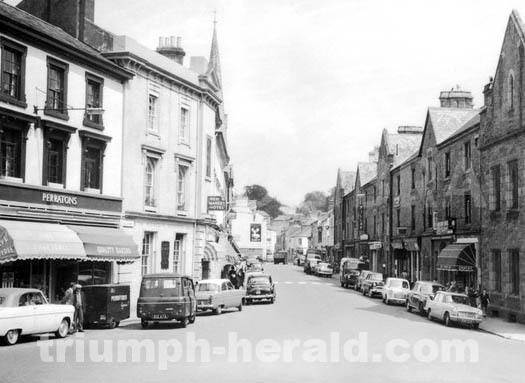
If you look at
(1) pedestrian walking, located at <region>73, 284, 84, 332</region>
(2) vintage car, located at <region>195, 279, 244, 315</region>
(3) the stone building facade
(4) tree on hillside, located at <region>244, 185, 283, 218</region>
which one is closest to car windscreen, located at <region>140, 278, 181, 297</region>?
(1) pedestrian walking, located at <region>73, 284, 84, 332</region>

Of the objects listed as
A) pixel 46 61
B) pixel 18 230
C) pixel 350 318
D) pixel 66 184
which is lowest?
pixel 350 318

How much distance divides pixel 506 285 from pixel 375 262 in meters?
35.1

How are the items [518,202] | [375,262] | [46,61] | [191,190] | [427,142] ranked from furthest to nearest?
[375,262] < [427,142] < [191,190] < [518,202] < [46,61]

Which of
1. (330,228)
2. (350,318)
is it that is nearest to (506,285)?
(350,318)

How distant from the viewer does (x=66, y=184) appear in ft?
88.5

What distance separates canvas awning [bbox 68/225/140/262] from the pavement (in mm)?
3155

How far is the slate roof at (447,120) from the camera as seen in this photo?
144 feet

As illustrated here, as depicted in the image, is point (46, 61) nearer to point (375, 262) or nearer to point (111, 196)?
point (111, 196)

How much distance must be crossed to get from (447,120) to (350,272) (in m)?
15.4

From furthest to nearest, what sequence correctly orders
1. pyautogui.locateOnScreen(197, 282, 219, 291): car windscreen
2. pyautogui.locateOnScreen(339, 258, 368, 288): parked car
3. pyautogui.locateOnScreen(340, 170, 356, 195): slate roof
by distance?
pyautogui.locateOnScreen(340, 170, 356, 195): slate roof → pyautogui.locateOnScreen(339, 258, 368, 288): parked car → pyautogui.locateOnScreen(197, 282, 219, 291): car windscreen

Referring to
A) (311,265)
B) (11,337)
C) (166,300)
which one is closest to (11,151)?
(166,300)

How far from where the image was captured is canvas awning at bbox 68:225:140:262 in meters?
26.3

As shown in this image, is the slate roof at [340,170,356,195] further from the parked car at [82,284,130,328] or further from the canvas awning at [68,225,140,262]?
the parked car at [82,284,130,328]

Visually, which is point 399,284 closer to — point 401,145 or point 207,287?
point 207,287
